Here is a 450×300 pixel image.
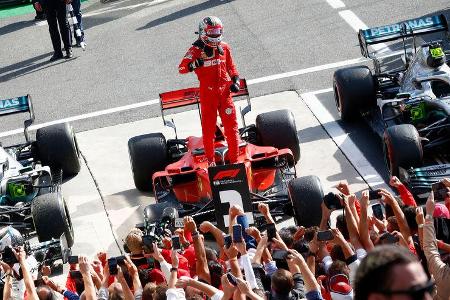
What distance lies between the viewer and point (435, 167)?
480 inches

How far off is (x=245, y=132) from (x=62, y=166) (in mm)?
2662

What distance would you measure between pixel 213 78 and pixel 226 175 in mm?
1415

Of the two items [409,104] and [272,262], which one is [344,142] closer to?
[409,104]

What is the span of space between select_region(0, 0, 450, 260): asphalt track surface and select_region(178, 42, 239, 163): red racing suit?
78.3 inches

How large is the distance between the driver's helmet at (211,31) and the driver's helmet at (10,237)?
3067 millimetres

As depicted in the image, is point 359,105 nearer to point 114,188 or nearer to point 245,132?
point 245,132

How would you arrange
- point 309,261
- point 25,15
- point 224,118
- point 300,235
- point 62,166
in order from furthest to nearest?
point 25,15 → point 62,166 → point 224,118 → point 300,235 → point 309,261

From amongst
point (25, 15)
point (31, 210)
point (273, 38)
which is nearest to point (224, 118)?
point (31, 210)

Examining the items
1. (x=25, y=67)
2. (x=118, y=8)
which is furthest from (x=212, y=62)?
(x=118, y=8)

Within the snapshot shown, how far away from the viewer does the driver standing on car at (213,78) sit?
12.5 meters

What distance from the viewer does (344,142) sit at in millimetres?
15000

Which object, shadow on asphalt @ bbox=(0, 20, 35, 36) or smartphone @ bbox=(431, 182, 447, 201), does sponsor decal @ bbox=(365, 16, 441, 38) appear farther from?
shadow on asphalt @ bbox=(0, 20, 35, 36)

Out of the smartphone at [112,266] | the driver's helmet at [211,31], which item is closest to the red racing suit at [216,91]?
the driver's helmet at [211,31]

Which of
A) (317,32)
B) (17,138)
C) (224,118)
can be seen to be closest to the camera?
(224,118)
